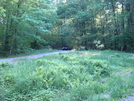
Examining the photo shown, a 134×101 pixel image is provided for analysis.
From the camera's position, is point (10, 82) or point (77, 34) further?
point (77, 34)

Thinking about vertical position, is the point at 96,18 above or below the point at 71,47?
above

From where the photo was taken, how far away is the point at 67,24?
1304 inches

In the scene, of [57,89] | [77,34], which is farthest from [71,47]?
[57,89]

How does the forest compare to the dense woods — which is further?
the dense woods

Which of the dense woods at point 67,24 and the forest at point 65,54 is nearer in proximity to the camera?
the forest at point 65,54

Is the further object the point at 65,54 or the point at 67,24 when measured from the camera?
the point at 67,24

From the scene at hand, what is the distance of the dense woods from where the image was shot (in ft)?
50.0

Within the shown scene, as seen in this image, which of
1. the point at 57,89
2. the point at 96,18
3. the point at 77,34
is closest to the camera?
the point at 57,89

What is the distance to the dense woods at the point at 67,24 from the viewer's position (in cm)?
1523

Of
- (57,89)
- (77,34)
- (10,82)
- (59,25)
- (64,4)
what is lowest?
(57,89)

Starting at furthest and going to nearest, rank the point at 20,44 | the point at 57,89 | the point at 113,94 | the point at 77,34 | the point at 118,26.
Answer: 1. the point at 77,34
2. the point at 118,26
3. the point at 20,44
4. the point at 57,89
5. the point at 113,94

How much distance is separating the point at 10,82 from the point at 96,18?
2745 centimetres

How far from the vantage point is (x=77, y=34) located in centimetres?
3083

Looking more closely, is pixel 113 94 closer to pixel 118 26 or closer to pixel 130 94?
pixel 130 94
